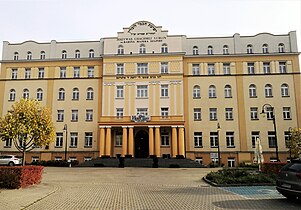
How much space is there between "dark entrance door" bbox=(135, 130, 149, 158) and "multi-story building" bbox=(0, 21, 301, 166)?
0.13 m

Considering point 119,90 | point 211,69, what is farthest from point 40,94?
point 211,69

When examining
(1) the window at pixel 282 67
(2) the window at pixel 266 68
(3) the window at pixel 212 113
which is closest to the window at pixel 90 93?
(3) the window at pixel 212 113

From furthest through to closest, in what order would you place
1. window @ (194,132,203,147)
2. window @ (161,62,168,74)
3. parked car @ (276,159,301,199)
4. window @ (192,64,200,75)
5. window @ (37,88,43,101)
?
window @ (37,88,43,101), window @ (192,64,200,75), window @ (161,62,168,74), window @ (194,132,203,147), parked car @ (276,159,301,199)

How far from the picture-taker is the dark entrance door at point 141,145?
40906 mm

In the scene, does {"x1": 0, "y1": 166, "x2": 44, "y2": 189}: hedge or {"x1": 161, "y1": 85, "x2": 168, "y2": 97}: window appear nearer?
{"x1": 0, "y1": 166, "x2": 44, "y2": 189}: hedge

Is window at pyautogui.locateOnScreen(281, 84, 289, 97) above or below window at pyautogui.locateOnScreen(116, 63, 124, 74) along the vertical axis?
below

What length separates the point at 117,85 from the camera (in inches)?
1623

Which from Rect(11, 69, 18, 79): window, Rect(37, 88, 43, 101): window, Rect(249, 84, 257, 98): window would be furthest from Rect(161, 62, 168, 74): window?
Rect(11, 69, 18, 79): window

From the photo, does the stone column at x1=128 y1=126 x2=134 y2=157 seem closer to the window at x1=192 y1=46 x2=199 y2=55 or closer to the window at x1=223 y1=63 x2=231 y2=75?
the window at x1=192 y1=46 x2=199 y2=55

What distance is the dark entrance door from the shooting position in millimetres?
40906

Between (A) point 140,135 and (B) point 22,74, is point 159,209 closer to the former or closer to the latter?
(A) point 140,135

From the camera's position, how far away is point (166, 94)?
133 ft

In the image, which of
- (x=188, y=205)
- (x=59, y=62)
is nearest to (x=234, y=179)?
(x=188, y=205)

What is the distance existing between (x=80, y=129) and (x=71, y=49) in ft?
39.1
